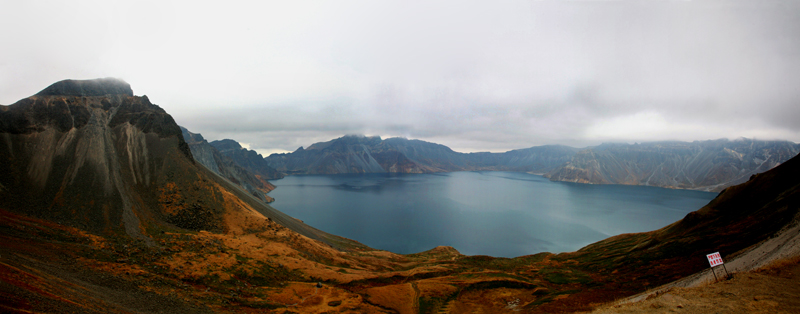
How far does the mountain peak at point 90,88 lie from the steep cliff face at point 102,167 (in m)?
0.20

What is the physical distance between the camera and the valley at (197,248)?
29328mm

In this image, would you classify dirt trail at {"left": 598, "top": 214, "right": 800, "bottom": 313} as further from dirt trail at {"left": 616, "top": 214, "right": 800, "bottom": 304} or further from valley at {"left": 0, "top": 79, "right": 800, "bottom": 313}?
valley at {"left": 0, "top": 79, "right": 800, "bottom": 313}

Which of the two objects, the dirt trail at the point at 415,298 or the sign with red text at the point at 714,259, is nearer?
the sign with red text at the point at 714,259

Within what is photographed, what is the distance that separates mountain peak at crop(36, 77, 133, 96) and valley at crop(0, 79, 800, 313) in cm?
58

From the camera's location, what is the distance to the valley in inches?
1155

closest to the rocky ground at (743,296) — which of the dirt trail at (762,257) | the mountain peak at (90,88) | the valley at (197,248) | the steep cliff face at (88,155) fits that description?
the valley at (197,248)

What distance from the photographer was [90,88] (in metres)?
72.2

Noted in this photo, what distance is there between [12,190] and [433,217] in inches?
4997

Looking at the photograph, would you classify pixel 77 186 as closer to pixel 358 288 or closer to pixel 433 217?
pixel 358 288

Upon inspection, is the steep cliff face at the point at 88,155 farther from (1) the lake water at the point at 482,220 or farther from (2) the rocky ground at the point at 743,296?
(2) the rocky ground at the point at 743,296

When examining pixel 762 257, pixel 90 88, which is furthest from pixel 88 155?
pixel 762 257

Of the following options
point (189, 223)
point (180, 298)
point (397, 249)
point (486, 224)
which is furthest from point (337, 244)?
point (486, 224)

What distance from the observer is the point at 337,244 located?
275ft

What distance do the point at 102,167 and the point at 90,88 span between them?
31147mm
